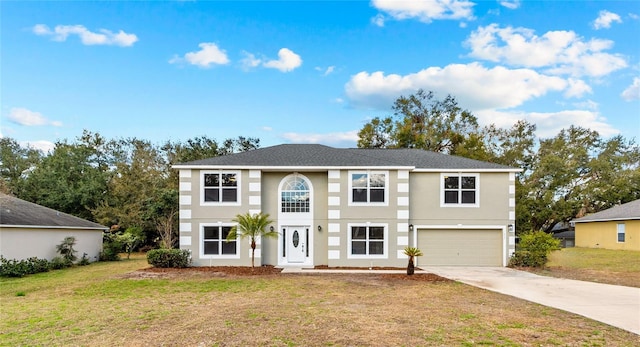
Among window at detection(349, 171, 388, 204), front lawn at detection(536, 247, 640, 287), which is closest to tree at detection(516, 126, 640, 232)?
front lawn at detection(536, 247, 640, 287)

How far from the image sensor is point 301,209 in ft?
64.1

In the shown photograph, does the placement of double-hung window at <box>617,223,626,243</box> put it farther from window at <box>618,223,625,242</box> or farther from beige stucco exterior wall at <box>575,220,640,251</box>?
beige stucco exterior wall at <box>575,220,640,251</box>

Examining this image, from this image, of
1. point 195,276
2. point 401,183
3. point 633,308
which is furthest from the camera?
point 401,183

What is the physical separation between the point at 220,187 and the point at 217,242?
2.57 m

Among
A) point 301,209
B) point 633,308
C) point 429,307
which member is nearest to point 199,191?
point 301,209

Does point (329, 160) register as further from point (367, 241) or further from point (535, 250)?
point (535, 250)

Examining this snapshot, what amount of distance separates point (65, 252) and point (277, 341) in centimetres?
1934

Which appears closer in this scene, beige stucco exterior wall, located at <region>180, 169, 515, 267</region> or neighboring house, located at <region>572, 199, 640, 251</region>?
beige stucco exterior wall, located at <region>180, 169, 515, 267</region>

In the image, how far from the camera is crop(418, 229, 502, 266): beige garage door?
A: 64.6 feet

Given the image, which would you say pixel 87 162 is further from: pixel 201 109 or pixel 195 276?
pixel 195 276

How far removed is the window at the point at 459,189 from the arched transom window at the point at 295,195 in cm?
672

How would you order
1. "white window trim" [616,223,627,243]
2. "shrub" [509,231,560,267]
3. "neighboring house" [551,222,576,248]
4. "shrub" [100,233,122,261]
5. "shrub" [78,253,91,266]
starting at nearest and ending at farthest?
1. "shrub" [509,231,560,267]
2. "shrub" [78,253,91,266]
3. "shrub" [100,233,122,261]
4. "white window trim" [616,223,627,243]
5. "neighboring house" [551,222,576,248]

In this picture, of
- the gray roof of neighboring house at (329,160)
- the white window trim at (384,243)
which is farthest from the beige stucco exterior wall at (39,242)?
Result: the white window trim at (384,243)

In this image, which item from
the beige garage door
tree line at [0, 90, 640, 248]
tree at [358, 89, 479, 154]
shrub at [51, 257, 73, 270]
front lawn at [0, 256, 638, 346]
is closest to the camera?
front lawn at [0, 256, 638, 346]
